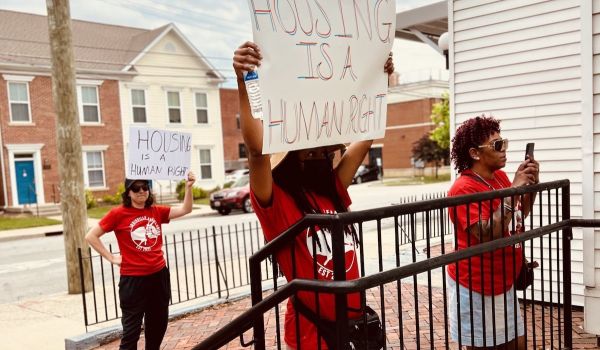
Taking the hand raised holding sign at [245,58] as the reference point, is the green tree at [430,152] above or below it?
below

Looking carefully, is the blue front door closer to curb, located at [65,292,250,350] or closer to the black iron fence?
curb, located at [65,292,250,350]

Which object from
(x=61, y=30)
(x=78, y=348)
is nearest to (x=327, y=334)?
(x=78, y=348)

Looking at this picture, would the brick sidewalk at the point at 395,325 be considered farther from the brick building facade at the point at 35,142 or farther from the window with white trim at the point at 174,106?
the window with white trim at the point at 174,106

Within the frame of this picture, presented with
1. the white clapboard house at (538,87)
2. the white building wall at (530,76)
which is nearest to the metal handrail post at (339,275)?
the white clapboard house at (538,87)

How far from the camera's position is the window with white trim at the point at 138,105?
25703 mm

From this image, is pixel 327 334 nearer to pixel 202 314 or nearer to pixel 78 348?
pixel 78 348

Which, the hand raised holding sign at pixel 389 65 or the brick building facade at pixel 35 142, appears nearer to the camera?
the hand raised holding sign at pixel 389 65

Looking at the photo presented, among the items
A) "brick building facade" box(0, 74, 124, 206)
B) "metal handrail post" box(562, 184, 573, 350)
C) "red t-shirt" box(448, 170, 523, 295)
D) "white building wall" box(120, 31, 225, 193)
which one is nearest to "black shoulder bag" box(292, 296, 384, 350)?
"red t-shirt" box(448, 170, 523, 295)

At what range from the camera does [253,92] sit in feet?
6.50

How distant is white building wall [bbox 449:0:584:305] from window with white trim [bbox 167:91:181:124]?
74.2 ft

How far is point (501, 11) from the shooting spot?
5.49m

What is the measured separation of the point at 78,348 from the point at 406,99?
1740 inches

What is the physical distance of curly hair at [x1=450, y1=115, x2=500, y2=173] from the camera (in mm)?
2912

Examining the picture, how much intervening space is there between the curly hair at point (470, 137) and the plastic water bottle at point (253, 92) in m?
1.44
